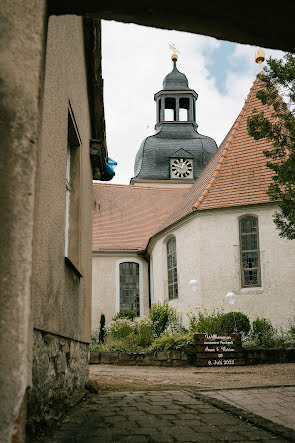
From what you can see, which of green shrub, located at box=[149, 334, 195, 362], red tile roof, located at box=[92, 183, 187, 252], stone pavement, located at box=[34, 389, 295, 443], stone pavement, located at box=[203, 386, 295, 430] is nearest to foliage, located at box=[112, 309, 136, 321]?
red tile roof, located at box=[92, 183, 187, 252]

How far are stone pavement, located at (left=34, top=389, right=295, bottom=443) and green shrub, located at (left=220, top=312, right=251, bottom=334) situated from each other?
30.9 feet

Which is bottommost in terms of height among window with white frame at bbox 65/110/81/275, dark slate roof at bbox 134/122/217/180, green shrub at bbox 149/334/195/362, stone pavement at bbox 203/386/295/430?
stone pavement at bbox 203/386/295/430

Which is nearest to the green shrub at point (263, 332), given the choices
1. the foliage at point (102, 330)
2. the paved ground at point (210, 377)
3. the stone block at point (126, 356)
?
the paved ground at point (210, 377)

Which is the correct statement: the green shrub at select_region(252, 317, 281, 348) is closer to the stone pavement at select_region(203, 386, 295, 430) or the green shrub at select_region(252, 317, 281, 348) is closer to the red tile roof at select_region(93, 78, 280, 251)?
the red tile roof at select_region(93, 78, 280, 251)

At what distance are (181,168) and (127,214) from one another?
39.5 ft

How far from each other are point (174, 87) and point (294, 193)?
3142 cm

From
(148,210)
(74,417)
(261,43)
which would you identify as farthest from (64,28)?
→ (148,210)

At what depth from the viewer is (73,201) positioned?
6.45 m

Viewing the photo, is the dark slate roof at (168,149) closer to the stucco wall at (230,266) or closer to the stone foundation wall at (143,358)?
the stucco wall at (230,266)

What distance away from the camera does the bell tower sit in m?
36.9

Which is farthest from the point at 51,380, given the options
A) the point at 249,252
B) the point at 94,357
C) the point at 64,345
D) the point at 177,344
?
the point at 249,252

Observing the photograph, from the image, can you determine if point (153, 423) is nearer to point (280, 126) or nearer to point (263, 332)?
point (280, 126)

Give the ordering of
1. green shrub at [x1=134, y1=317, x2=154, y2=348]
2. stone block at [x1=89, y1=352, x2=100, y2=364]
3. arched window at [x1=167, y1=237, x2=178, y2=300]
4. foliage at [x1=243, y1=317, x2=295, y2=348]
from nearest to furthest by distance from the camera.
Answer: stone block at [x1=89, y1=352, x2=100, y2=364]
foliage at [x1=243, y1=317, x2=295, y2=348]
green shrub at [x1=134, y1=317, x2=154, y2=348]
arched window at [x1=167, y1=237, x2=178, y2=300]

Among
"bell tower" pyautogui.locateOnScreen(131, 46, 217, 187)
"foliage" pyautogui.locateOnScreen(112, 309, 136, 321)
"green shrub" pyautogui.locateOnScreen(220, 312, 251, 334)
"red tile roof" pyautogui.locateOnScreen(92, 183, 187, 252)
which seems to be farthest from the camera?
"bell tower" pyautogui.locateOnScreen(131, 46, 217, 187)
